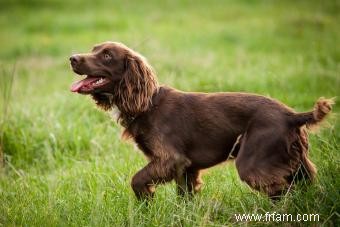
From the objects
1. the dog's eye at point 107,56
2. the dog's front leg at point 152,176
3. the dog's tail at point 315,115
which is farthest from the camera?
the dog's eye at point 107,56

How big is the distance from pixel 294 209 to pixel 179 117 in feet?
4.05

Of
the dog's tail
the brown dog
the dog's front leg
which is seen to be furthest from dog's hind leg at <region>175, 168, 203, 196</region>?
the dog's tail

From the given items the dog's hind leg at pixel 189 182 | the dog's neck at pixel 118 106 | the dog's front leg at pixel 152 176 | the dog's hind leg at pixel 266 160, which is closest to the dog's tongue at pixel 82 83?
the dog's neck at pixel 118 106

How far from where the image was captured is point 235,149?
4809 mm

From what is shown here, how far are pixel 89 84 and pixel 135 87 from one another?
40 cm

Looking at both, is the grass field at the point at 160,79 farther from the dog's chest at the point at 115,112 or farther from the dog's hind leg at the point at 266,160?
the dog's chest at the point at 115,112

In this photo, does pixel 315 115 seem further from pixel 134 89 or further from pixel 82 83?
pixel 82 83

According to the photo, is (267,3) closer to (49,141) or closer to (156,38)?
(156,38)

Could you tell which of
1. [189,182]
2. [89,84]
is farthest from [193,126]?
[89,84]

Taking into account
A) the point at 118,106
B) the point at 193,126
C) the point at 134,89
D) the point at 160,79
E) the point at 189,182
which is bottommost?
the point at 189,182

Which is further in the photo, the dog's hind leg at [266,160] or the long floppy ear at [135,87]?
the long floppy ear at [135,87]

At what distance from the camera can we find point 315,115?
14.7ft

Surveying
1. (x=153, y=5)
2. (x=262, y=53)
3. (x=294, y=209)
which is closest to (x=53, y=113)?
(x=294, y=209)

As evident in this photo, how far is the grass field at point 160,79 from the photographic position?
4543mm
